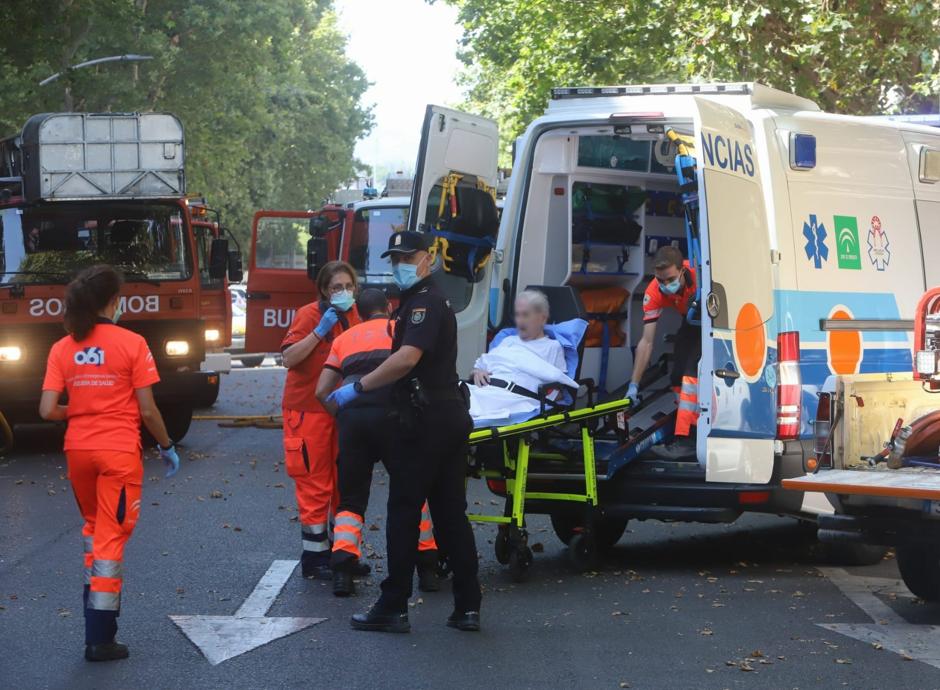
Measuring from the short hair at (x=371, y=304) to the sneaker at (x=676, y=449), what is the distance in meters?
1.76

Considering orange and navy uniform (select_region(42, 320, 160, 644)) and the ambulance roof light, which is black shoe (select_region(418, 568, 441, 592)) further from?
the ambulance roof light

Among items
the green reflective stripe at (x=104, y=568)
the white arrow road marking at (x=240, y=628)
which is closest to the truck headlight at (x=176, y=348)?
the white arrow road marking at (x=240, y=628)

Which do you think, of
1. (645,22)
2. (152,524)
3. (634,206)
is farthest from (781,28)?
(152,524)

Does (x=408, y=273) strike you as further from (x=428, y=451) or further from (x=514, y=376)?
(x=514, y=376)

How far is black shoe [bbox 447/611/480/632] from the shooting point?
7137 millimetres

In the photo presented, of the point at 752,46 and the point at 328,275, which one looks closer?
the point at 328,275

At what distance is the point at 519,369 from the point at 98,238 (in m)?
7.31

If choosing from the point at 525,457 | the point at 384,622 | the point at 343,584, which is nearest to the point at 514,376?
the point at 525,457

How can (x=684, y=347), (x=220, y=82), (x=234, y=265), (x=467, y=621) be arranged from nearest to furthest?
(x=467, y=621) → (x=684, y=347) → (x=234, y=265) → (x=220, y=82)

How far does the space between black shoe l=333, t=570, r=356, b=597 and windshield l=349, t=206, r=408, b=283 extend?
28.5ft

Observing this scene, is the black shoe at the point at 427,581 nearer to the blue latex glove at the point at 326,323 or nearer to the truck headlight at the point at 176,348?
the blue latex glove at the point at 326,323

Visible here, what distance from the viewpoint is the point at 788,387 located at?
27.3 feet

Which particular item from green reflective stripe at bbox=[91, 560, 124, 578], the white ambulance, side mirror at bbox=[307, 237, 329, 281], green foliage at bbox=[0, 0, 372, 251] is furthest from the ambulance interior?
green foliage at bbox=[0, 0, 372, 251]

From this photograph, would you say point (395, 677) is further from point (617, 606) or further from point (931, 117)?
point (931, 117)
